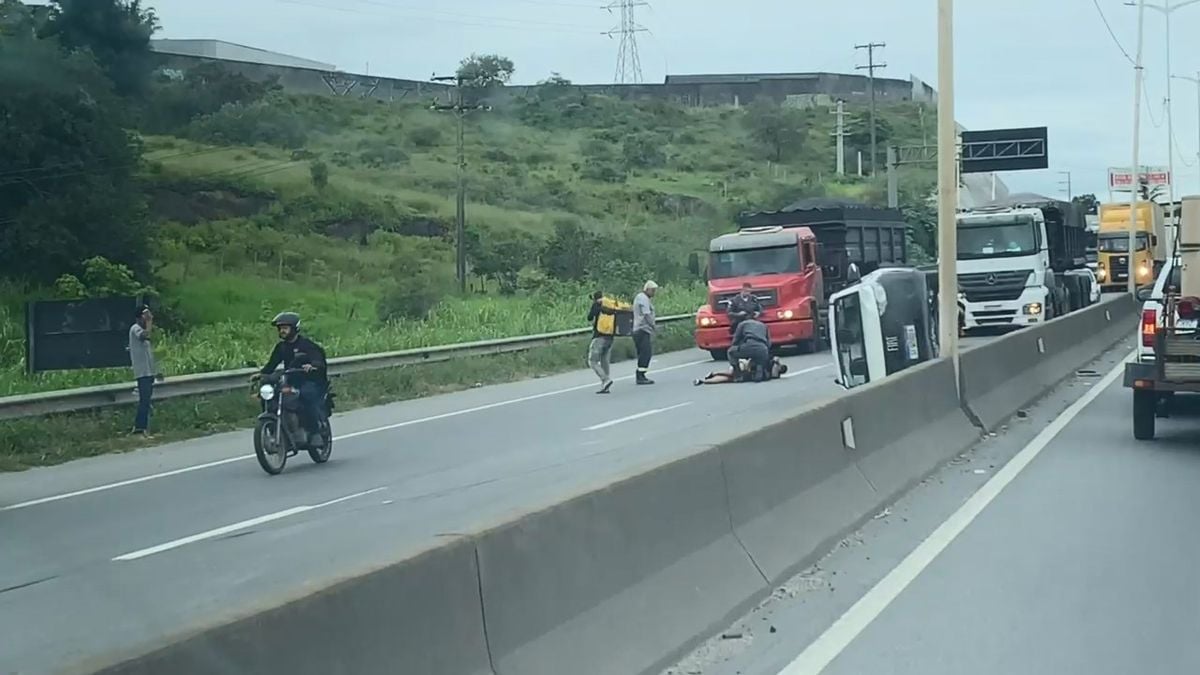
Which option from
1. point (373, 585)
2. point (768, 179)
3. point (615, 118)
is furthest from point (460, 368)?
point (615, 118)

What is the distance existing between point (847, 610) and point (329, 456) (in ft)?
34.1

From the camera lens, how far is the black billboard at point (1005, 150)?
6938 cm

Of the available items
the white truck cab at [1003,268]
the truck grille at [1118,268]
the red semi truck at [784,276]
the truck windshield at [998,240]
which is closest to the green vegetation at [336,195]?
the red semi truck at [784,276]

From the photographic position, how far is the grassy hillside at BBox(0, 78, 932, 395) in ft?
117

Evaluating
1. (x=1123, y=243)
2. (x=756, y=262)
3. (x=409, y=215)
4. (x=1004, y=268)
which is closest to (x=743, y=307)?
(x=756, y=262)

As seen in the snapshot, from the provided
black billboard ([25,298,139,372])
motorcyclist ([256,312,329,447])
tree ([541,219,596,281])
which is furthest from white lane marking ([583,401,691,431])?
tree ([541,219,596,281])

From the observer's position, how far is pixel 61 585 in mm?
10453

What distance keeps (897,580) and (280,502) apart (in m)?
7.20

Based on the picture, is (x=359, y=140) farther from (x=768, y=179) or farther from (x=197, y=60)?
(x=768, y=179)

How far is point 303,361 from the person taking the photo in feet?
53.7

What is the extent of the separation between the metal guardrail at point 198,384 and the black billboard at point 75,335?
2.98ft

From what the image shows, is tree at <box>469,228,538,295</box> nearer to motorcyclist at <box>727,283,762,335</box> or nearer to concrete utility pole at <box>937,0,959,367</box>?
motorcyclist at <box>727,283,762,335</box>

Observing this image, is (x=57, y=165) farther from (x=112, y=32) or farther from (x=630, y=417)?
(x=630, y=417)

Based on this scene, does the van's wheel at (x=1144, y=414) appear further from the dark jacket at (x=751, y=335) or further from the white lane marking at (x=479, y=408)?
the dark jacket at (x=751, y=335)
